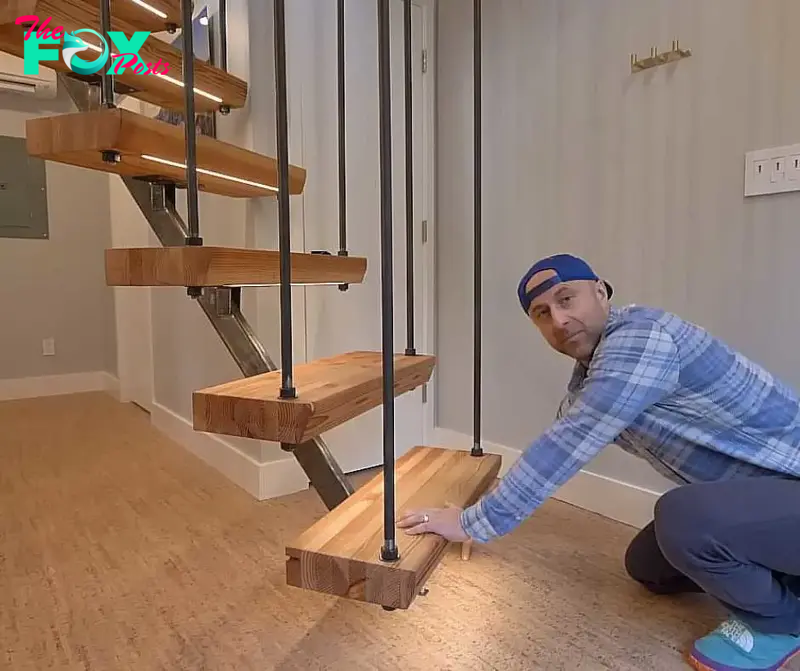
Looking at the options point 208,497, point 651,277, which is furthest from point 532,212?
point 208,497

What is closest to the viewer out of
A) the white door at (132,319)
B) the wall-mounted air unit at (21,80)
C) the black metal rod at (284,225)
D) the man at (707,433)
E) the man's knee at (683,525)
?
the black metal rod at (284,225)

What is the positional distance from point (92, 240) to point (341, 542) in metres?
4.24

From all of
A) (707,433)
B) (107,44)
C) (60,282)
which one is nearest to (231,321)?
(107,44)

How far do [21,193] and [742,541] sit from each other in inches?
178

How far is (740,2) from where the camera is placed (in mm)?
1756

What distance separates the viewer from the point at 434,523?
108 cm

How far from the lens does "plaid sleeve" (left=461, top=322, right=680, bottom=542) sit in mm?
1100

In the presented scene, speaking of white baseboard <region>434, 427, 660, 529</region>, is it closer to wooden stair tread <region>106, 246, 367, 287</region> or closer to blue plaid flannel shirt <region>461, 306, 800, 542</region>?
blue plaid flannel shirt <region>461, 306, 800, 542</region>

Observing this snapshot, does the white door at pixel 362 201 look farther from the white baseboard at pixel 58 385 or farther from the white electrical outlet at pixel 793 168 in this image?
the white baseboard at pixel 58 385

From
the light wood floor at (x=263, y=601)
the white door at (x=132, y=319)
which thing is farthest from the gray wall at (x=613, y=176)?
the white door at (x=132, y=319)

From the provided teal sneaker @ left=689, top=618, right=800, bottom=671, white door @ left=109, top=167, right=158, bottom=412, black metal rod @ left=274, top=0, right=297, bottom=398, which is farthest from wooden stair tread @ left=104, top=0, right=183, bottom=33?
teal sneaker @ left=689, top=618, right=800, bottom=671

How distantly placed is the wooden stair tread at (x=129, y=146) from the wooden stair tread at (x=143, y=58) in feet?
0.83

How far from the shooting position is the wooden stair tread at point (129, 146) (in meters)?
1.25

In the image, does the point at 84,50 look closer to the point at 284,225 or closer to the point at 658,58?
the point at 284,225
